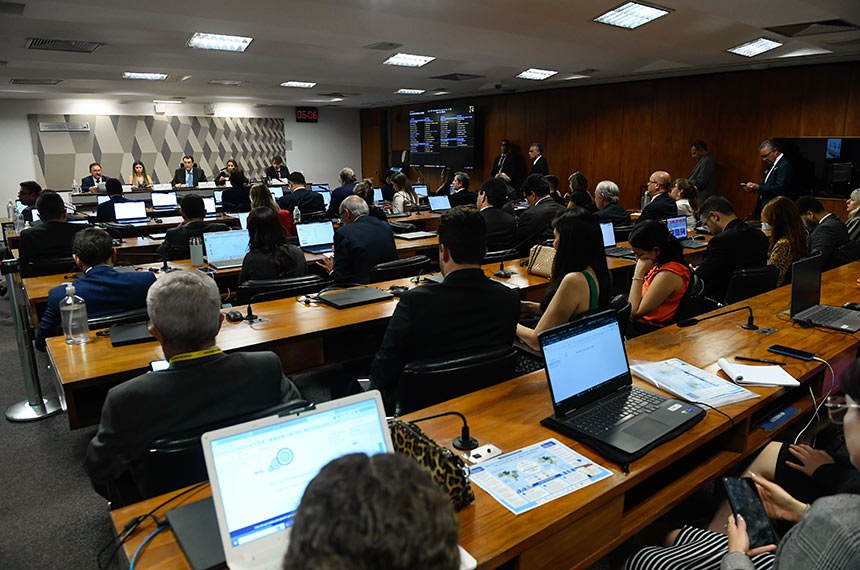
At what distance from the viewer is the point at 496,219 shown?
17.7 ft

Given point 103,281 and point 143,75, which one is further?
point 143,75

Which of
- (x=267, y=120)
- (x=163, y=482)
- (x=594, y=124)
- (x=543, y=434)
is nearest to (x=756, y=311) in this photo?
(x=543, y=434)

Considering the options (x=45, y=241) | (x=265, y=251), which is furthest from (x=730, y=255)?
(x=45, y=241)

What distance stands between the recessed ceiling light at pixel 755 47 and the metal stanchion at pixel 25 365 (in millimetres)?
6888

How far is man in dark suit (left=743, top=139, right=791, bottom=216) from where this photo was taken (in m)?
7.37

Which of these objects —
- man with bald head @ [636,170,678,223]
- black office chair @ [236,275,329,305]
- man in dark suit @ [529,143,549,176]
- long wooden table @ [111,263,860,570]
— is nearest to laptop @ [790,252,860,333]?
long wooden table @ [111,263,860,570]

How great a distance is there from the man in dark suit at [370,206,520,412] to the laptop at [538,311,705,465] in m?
0.48

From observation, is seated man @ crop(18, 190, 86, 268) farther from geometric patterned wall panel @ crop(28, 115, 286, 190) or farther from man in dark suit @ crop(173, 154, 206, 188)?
geometric patterned wall panel @ crop(28, 115, 286, 190)

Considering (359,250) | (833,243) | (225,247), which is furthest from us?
(225,247)

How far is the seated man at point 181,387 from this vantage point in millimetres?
1559

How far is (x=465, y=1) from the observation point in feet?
14.8

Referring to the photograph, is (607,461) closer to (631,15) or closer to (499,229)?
(499,229)

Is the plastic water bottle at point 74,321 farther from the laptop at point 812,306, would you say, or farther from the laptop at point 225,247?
the laptop at point 812,306

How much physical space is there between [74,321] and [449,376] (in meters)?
1.80
